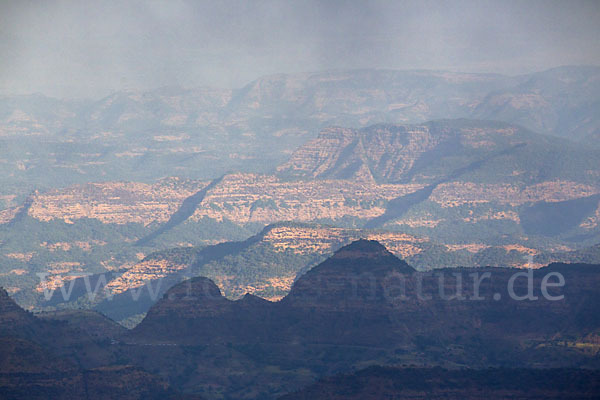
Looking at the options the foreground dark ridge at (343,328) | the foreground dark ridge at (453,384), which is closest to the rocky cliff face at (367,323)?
the foreground dark ridge at (343,328)

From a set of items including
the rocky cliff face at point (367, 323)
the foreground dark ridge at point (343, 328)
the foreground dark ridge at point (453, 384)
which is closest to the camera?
the foreground dark ridge at point (453, 384)

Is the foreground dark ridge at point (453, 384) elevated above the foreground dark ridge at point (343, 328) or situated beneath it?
situated beneath

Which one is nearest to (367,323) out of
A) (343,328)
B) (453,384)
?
(343,328)

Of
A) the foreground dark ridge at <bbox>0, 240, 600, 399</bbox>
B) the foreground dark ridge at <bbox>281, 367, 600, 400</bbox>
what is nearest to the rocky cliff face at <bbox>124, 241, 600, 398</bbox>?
the foreground dark ridge at <bbox>0, 240, 600, 399</bbox>

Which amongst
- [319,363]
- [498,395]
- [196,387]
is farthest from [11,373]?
[498,395]

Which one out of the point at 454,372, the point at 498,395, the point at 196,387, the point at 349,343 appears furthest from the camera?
the point at 349,343

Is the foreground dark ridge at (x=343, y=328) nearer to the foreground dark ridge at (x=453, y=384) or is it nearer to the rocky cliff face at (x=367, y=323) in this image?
the rocky cliff face at (x=367, y=323)

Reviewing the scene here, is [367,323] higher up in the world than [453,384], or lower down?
higher up

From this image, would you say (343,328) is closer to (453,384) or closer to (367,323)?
(367,323)

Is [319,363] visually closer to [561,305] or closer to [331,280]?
[331,280]

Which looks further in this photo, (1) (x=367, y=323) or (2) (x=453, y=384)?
(1) (x=367, y=323)

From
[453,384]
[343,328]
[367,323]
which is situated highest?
[367,323]
